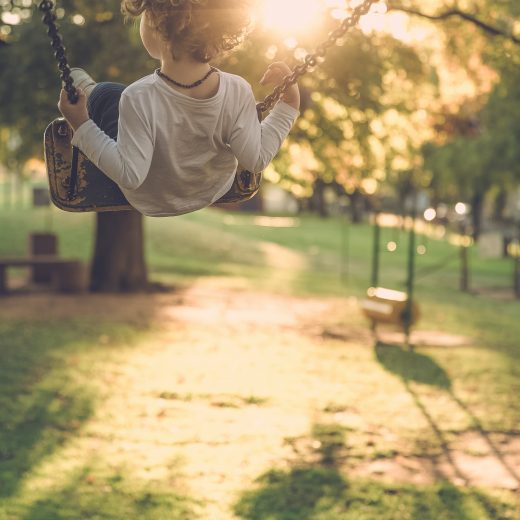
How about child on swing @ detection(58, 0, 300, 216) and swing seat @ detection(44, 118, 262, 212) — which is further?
swing seat @ detection(44, 118, 262, 212)

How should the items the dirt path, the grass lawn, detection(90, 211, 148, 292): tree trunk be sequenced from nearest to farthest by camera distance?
the grass lawn → the dirt path → detection(90, 211, 148, 292): tree trunk

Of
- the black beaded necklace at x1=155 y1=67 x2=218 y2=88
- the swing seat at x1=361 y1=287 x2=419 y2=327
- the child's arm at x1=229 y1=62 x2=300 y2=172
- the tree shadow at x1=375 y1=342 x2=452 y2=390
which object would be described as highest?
the black beaded necklace at x1=155 y1=67 x2=218 y2=88

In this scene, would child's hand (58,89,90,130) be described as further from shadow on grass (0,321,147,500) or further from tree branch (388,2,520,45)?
tree branch (388,2,520,45)

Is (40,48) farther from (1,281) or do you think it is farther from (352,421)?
(352,421)

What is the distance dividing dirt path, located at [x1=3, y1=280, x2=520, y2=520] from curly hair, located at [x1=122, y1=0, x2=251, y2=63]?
5.68 metres

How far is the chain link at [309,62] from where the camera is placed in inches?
108

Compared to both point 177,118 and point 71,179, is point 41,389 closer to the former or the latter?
point 71,179

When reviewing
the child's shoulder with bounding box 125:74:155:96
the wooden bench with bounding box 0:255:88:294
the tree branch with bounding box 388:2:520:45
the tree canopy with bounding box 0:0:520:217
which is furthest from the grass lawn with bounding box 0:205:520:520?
the child's shoulder with bounding box 125:74:155:96

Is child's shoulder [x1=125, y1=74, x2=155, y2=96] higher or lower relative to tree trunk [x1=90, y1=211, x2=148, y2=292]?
higher

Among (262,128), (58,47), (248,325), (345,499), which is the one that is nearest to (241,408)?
(345,499)

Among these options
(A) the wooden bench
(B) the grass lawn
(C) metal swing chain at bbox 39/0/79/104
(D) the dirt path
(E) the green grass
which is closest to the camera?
(C) metal swing chain at bbox 39/0/79/104

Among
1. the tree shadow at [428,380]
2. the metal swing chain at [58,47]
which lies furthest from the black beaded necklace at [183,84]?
the tree shadow at [428,380]

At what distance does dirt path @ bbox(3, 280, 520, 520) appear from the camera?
8.76 metres

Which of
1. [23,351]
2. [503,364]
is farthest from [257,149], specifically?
[503,364]
